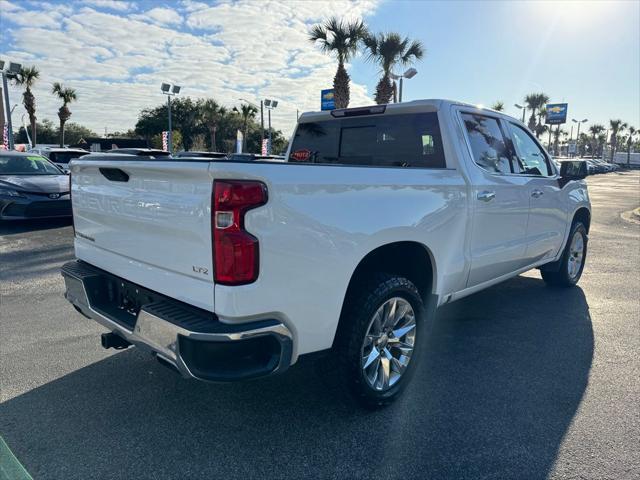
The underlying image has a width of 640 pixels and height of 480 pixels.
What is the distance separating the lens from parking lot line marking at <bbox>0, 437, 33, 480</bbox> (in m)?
2.39

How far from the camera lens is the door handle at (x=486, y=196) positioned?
3715 mm

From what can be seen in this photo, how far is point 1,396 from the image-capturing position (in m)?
3.16

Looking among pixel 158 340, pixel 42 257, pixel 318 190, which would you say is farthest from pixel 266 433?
pixel 42 257

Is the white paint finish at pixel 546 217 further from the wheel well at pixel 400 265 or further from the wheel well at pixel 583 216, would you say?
the wheel well at pixel 400 265

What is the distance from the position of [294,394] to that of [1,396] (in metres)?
1.89

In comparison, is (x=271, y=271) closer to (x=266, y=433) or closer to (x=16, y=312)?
(x=266, y=433)

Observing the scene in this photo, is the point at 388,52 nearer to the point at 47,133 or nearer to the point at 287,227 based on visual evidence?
the point at 287,227

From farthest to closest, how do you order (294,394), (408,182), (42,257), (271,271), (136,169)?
1. (42,257)
2. (294,394)
3. (408,182)
4. (136,169)
5. (271,271)

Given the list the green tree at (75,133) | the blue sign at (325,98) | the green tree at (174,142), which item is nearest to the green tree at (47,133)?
the green tree at (75,133)

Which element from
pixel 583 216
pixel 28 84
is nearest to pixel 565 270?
pixel 583 216

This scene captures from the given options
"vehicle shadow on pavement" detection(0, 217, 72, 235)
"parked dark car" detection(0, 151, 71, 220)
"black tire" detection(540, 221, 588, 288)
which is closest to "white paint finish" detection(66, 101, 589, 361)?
"black tire" detection(540, 221, 588, 288)

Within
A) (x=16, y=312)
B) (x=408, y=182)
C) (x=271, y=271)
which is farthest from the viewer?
(x=16, y=312)

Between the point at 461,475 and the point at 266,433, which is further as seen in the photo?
the point at 266,433

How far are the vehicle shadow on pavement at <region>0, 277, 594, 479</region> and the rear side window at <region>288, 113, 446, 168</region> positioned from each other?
1.63 m
